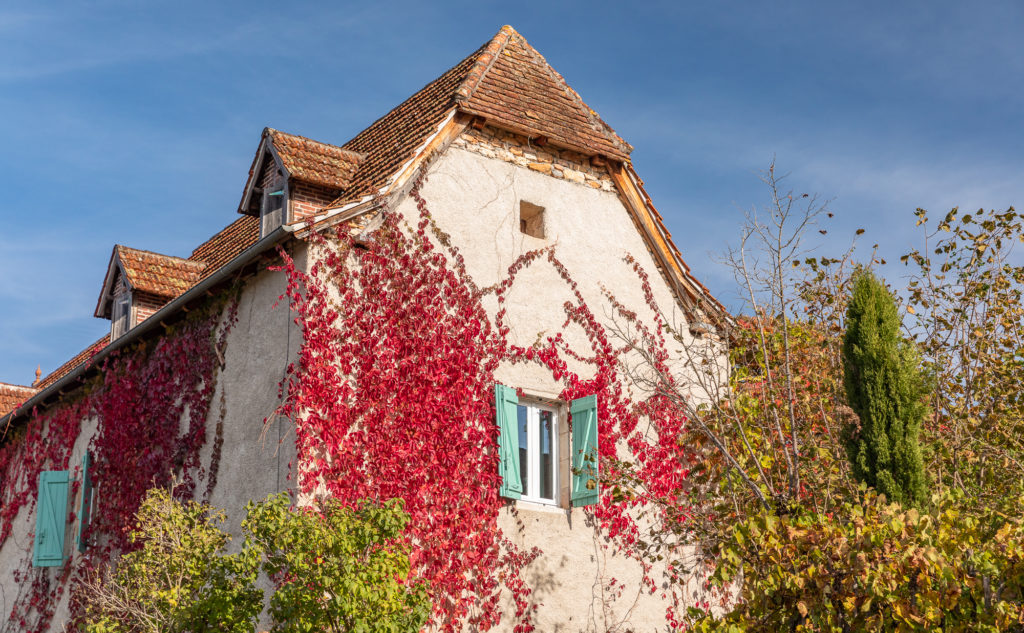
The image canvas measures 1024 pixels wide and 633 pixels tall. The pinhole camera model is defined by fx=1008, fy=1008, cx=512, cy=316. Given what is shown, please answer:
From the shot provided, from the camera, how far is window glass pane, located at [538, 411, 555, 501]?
11992 millimetres

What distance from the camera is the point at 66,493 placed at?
47.2 feet

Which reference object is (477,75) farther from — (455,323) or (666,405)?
(666,405)

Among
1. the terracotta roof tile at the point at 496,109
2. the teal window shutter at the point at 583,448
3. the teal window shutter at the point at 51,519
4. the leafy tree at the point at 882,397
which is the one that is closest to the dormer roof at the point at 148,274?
the teal window shutter at the point at 51,519

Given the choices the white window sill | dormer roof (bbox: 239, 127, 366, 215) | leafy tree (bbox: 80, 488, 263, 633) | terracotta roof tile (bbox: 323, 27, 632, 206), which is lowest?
leafy tree (bbox: 80, 488, 263, 633)

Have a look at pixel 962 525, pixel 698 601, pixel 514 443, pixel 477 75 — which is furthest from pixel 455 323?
pixel 962 525

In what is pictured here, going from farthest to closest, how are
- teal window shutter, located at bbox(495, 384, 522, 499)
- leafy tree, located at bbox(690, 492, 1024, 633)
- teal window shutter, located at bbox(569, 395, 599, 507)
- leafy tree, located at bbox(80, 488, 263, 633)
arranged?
teal window shutter, located at bbox(569, 395, 599, 507)
teal window shutter, located at bbox(495, 384, 522, 499)
leafy tree, located at bbox(80, 488, 263, 633)
leafy tree, located at bbox(690, 492, 1024, 633)

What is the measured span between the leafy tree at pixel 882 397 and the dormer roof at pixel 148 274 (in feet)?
31.0

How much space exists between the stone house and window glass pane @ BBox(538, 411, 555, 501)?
0.02 m

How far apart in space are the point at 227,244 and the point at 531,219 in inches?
231

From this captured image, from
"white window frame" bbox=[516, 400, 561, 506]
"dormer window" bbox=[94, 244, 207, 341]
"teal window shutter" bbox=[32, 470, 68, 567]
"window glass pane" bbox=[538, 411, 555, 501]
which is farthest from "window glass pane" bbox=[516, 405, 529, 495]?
"teal window shutter" bbox=[32, 470, 68, 567]

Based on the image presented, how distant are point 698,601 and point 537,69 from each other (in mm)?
7645

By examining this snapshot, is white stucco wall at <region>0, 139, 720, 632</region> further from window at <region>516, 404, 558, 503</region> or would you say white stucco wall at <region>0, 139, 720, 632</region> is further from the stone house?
window at <region>516, 404, 558, 503</region>

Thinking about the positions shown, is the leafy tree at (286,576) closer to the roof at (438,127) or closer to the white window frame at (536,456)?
the white window frame at (536,456)

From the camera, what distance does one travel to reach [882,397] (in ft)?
32.9
